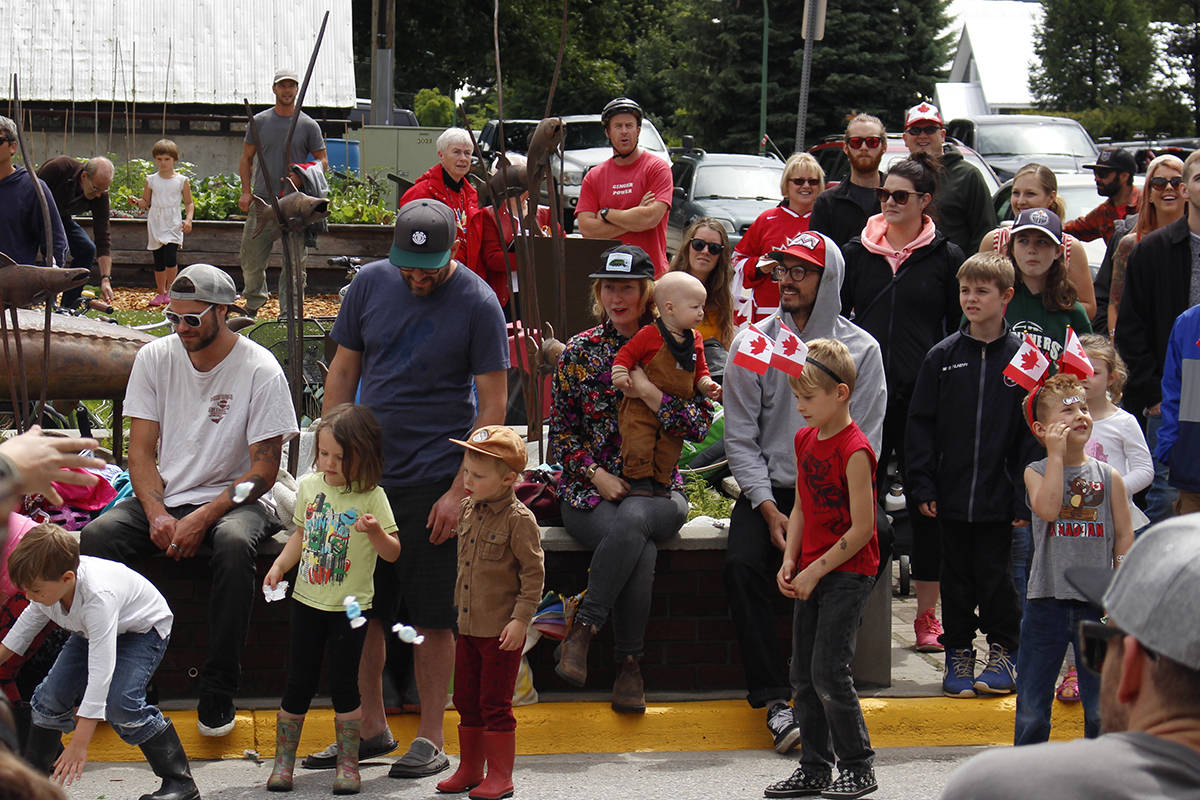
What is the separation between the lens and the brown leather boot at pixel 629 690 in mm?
6160

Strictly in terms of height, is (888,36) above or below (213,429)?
above

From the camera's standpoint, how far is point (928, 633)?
7.01m

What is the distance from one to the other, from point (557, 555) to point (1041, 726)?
6.89 feet

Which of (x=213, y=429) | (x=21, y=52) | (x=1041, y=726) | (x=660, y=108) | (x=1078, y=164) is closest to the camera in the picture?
(x=1041, y=726)

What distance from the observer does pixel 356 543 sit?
5.43 metres

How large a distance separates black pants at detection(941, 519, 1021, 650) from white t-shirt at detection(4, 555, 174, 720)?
10.6ft

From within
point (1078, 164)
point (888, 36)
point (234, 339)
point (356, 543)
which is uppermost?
point (888, 36)

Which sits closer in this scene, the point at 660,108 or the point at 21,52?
the point at 21,52

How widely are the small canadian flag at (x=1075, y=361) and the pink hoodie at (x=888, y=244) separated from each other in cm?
110

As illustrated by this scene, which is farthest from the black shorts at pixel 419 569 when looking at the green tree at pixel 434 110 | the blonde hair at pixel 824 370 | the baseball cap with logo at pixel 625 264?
the green tree at pixel 434 110

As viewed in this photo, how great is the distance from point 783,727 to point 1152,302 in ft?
9.07

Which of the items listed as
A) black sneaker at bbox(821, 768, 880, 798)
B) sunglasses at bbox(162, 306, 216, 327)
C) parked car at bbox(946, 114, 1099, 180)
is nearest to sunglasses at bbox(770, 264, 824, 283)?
black sneaker at bbox(821, 768, 880, 798)

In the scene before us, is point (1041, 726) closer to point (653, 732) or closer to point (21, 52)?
point (653, 732)

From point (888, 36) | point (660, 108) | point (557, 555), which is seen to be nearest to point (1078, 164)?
point (557, 555)
